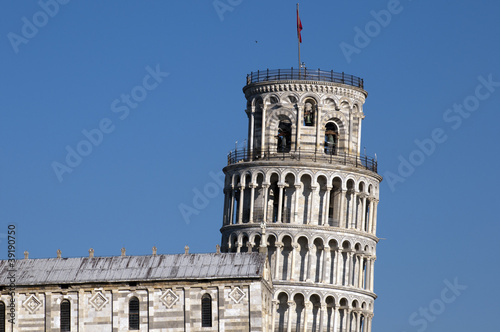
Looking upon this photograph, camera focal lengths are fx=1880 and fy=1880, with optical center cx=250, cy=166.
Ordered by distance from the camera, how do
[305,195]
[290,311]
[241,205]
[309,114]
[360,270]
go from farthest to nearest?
[309,114] < [360,270] < [241,205] < [305,195] < [290,311]

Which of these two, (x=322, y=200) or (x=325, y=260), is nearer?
(x=325, y=260)

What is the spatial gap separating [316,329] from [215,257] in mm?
33378

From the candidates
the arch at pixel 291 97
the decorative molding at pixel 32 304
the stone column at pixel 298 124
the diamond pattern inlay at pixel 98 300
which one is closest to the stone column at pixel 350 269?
the stone column at pixel 298 124

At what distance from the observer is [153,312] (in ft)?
511

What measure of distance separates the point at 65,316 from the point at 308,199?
133 ft

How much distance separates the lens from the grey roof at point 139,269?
513ft

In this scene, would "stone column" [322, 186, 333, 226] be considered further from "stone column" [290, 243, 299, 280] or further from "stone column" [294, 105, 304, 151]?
"stone column" [294, 105, 304, 151]

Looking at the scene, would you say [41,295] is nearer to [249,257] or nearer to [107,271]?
[107,271]

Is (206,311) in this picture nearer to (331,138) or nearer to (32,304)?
(32,304)

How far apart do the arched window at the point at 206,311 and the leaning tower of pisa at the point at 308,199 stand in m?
32.7

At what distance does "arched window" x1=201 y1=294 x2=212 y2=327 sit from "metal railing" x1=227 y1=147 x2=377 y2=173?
127ft

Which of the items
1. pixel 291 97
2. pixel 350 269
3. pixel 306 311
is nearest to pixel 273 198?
pixel 291 97

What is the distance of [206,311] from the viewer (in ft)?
509

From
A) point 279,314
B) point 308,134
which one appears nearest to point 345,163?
point 308,134
